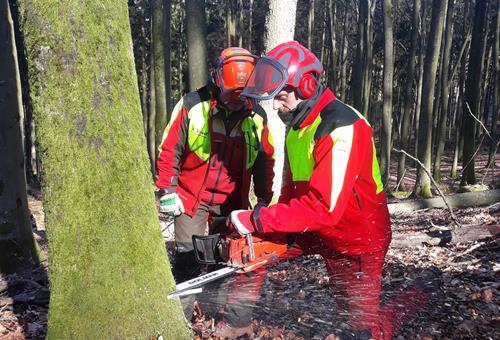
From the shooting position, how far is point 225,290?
3760 mm

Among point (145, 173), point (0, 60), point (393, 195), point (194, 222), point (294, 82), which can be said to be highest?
point (0, 60)

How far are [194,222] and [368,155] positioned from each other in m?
1.66

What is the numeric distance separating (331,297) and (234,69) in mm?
1864

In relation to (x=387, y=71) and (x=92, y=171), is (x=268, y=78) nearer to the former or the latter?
(x=92, y=171)

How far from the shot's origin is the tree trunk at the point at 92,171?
2.42 metres

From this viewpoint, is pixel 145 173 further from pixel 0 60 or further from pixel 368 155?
pixel 0 60

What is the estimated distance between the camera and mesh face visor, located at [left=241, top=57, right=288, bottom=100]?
2.92m

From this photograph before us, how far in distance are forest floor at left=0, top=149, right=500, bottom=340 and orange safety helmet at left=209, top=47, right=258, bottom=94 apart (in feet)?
5.80

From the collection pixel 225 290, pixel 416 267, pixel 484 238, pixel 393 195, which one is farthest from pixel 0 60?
pixel 393 195

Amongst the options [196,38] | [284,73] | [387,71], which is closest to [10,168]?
[284,73]

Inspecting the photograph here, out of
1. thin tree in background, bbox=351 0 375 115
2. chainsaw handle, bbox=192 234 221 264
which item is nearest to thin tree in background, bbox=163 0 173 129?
thin tree in background, bbox=351 0 375 115

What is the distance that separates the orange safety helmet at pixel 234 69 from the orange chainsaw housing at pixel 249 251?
114 cm

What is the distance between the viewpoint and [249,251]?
3.01 meters

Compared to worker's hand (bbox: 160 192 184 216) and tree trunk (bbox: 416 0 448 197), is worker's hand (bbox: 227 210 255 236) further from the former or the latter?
tree trunk (bbox: 416 0 448 197)
